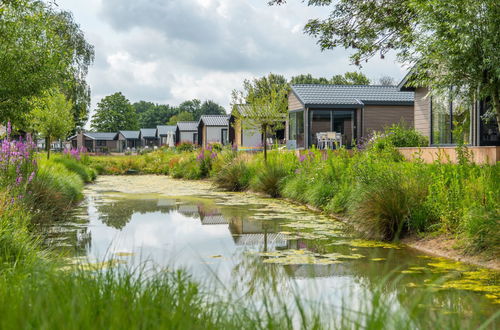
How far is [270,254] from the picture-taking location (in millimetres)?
7039

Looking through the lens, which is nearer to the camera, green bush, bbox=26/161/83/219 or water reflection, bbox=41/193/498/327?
water reflection, bbox=41/193/498/327

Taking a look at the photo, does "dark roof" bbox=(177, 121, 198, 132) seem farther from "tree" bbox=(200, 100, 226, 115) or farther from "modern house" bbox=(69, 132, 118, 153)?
Answer: "tree" bbox=(200, 100, 226, 115)

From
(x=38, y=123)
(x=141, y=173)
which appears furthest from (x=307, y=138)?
(x=38, y=123)

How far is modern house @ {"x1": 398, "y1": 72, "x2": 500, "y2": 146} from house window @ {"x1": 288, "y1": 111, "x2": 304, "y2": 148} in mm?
8279

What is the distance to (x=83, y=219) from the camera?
34.4 ft

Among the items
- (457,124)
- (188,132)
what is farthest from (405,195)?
(188,132)

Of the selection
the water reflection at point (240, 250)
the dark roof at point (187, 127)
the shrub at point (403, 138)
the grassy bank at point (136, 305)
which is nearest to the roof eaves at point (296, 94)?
the shrub at point (403, 138)

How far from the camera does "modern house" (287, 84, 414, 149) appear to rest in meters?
26.8

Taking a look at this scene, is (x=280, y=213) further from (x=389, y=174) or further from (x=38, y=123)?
(x=38, y=123)

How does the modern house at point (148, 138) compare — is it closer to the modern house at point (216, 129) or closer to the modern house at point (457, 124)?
the modern house at point (216, 129)

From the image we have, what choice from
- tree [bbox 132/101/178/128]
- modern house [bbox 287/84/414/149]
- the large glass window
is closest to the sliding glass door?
modern house [bbox 287/84/414/149]

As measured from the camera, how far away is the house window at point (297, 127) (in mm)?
27547

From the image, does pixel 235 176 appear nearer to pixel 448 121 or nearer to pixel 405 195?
pixel 448 121

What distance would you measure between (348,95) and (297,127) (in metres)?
3.11
